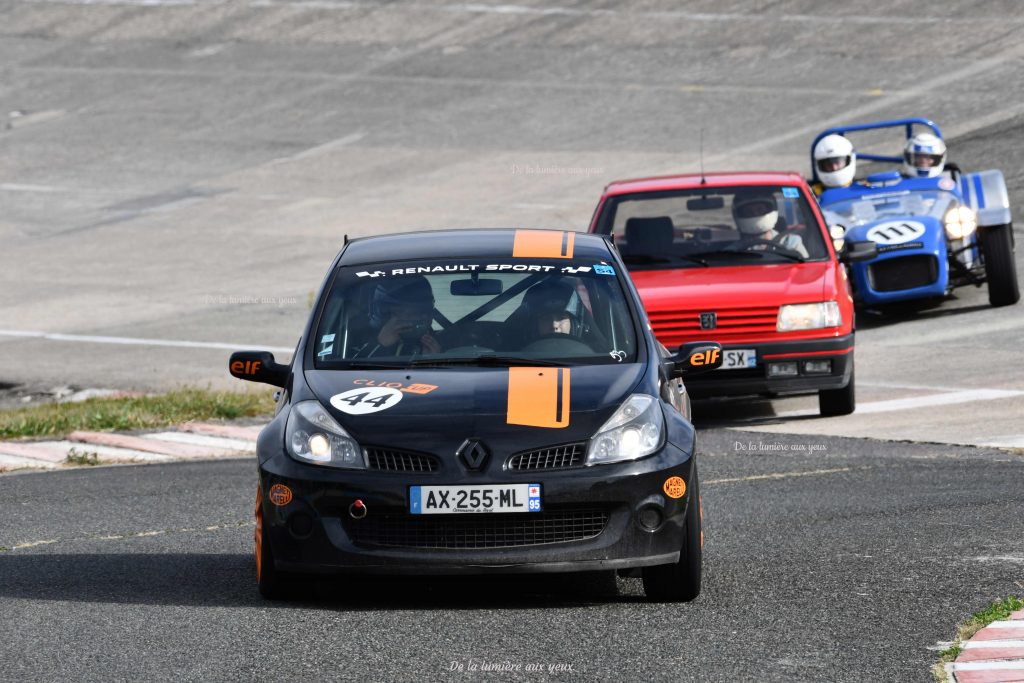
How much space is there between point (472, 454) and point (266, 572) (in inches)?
39.7

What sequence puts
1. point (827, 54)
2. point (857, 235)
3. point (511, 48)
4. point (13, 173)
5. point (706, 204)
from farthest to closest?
point (511, 48), point (827, 54), point (13, 173), point (857, 235), point (706, 204)

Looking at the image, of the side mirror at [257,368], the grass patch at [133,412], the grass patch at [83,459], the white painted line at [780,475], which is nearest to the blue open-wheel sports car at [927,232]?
the grass patch at [133,412]

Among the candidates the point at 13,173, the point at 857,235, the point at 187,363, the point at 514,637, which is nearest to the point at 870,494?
the point at 514,637

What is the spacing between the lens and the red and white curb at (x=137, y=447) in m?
11.9

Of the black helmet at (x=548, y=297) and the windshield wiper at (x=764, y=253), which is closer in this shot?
the black helmet at (x=548, y=297)

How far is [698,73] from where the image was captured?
35.3 m

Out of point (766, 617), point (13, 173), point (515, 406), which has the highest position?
point (515, 406)

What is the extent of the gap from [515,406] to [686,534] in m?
0.81

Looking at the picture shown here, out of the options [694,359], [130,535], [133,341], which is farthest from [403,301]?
[133,341]

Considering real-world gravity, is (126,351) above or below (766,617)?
below

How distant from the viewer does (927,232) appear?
54.7ft

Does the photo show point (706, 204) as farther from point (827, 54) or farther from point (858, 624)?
point (827, 54)

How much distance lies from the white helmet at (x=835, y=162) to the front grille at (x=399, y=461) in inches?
481

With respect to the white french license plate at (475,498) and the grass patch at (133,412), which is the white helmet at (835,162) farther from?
the white french license plate at (475,498)
